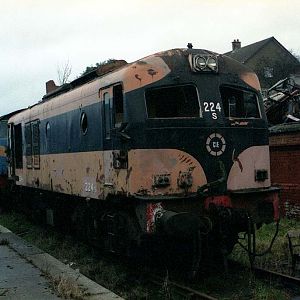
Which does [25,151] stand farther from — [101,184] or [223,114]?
[223,114]

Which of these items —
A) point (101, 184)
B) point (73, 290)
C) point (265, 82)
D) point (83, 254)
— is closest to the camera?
point (73, 290)

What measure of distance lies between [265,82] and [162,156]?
45.7 meters

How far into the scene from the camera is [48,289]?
6.18m

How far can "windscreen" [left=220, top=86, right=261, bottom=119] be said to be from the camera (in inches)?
307

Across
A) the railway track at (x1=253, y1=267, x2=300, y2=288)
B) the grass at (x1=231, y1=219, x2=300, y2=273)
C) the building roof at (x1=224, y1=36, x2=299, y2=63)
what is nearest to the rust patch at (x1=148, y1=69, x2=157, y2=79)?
the railway track at (x1=253, y1=267, x2=300, y2=288)

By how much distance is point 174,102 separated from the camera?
756cm

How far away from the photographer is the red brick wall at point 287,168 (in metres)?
12.4

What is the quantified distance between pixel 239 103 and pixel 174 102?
3.46ft

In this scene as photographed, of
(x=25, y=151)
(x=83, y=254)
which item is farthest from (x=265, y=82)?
(x=83, y=254)

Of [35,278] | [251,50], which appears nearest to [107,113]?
[35,278]

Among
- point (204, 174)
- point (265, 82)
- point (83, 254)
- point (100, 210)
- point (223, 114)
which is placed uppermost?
point (265, 82)

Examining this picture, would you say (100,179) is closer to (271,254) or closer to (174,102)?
(174,102)

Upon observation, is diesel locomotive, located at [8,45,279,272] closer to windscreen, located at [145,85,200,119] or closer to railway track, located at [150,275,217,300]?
windscreen, located at [145,85,200,119]

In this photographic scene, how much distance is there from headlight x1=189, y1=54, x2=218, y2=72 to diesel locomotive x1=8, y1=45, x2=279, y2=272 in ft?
0.05
